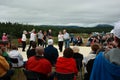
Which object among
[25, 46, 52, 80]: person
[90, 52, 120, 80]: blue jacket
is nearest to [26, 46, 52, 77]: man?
[25, 46, 52, 80]: person

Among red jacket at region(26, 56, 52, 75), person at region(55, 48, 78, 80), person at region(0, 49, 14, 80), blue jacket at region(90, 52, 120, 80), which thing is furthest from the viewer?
red jacket at region(26, 56, 52, 75)

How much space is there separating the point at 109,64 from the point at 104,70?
10 cm

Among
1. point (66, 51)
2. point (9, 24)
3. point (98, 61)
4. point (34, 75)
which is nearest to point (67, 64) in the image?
point (66, 51)

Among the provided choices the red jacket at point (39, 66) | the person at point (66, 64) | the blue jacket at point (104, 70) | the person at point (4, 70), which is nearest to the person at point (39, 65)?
the red jacket at point (39, 66)

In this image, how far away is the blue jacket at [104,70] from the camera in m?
2.74

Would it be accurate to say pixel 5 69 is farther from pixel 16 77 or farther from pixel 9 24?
pixel 9 24

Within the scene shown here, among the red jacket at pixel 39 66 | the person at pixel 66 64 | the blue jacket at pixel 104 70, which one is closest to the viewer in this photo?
the blue jacket at pixel 104 70

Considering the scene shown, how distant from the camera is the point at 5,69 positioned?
7.21 m

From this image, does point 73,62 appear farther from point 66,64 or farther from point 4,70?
point 4,70

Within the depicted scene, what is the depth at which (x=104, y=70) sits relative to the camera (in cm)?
282

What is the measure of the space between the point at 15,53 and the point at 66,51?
1.91 meters

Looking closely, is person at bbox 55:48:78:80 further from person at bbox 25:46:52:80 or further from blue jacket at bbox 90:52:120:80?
blue jacket at bbox 90:52:120:80

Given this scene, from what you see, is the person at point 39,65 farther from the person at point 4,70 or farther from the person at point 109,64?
the person at point 109,64

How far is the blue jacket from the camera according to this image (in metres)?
2.74
